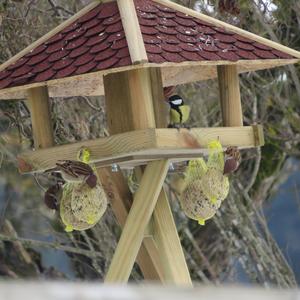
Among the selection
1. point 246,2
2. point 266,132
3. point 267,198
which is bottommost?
point 267,198

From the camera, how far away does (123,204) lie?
2977 mm

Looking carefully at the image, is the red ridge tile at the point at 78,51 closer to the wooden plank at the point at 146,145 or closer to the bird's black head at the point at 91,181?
the wooden plank at the point at 146,145

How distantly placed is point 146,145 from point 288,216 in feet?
12.8

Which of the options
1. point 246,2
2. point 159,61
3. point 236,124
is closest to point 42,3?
point 246,2

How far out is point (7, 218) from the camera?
6.09 meters

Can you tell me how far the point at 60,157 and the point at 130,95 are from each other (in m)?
0.36

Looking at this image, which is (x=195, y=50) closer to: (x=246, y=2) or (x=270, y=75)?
(x=246, y=2)

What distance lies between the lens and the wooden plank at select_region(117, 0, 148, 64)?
243cm

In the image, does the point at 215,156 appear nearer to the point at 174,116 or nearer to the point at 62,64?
the point at 174,116

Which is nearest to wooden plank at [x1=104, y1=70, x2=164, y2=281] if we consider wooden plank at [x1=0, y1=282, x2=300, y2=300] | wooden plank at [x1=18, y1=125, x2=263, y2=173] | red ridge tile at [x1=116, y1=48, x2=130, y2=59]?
wooden plank at [x1=18, y1=125, x2=263, y2=173]

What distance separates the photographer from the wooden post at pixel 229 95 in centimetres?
307

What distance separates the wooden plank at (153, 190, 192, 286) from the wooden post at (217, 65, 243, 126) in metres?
0.45

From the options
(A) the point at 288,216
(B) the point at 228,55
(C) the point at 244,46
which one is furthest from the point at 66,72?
(A) the point at 288,216

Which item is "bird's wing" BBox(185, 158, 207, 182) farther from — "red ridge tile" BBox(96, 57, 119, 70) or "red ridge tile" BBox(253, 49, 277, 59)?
"red ridge tile" BBox(96, 57, 119, 70)
